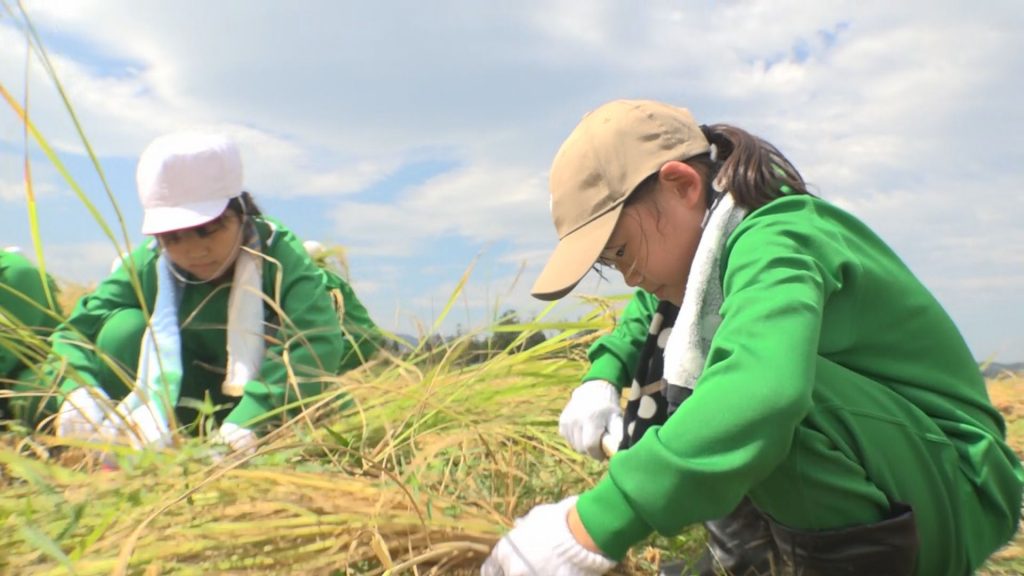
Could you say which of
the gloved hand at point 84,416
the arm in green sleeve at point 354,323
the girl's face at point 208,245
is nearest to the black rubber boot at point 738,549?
the gloved hand at point 84,416

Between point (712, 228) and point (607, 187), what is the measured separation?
15 centimetres

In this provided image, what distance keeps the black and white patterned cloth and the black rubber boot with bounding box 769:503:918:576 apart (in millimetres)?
343

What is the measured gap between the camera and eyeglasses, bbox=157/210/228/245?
2.10 m

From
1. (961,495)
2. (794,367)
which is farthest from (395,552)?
(961,495)

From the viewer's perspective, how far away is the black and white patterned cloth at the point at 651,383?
1.41 metres

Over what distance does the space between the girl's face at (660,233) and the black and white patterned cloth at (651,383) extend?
21 centimetres

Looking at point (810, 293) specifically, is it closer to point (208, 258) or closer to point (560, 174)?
point (560, 174)

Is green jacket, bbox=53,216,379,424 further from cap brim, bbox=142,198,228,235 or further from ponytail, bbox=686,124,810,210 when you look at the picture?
ponytail, bbox=686,124,810,210

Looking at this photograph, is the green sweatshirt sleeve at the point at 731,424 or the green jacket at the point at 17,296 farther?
the green jacket at the point at 17,296

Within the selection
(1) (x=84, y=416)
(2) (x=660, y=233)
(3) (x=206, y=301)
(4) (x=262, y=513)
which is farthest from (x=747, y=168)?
(3) (x=206, y=301)

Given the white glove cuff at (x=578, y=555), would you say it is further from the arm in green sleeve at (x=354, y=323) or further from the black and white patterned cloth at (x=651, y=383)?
the arm in green sleeve at (x=354, y=323)

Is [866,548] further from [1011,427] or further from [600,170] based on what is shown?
[1011,427]

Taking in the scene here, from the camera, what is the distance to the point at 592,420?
149 centimetres

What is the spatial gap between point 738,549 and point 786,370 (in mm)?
451
